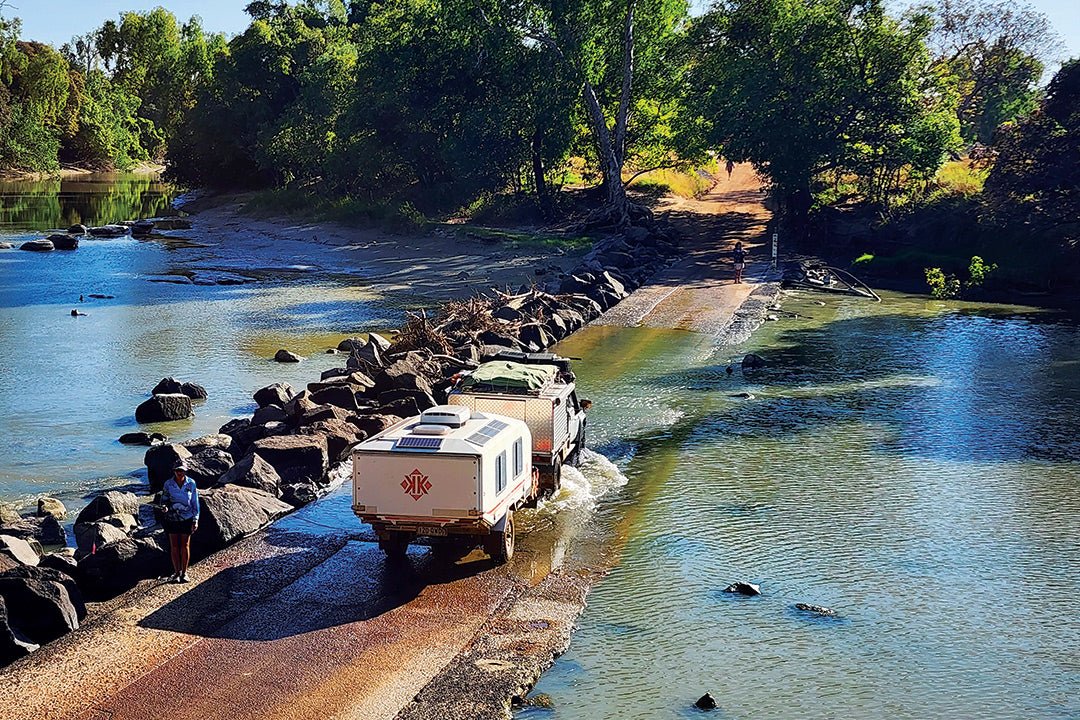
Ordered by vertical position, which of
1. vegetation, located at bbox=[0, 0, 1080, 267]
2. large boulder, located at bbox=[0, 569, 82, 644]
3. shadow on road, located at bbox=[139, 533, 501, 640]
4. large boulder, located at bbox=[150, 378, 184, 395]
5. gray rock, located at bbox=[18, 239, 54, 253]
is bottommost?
shadow on road, located at bbox=[139, 533, 501, 640]

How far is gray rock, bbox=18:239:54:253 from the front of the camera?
78.6m

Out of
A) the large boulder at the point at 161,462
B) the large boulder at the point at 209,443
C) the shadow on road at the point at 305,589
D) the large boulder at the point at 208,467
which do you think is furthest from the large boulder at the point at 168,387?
the shadow on road at the point at 305,589

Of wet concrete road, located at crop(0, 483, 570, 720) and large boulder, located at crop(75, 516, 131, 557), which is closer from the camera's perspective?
wet concrete road, located at crop(0, 483, 570, 720)

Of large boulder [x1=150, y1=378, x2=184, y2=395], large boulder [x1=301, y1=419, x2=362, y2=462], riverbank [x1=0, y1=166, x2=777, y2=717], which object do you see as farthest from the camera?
large boulder [x1=150, y1=378, x2=184, y2=395]

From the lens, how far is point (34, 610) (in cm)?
1681

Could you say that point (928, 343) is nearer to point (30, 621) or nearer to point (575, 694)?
point (575, 694)

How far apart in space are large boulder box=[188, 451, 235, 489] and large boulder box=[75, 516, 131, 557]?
397cm

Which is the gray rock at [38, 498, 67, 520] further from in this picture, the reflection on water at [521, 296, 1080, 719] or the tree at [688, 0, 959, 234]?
the tree at [688, 0, 959, 234]

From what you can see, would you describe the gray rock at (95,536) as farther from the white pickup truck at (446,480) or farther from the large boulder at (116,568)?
the white pickup truck at (446,480)

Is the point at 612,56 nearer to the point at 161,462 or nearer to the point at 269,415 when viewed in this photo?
the point at 269,415

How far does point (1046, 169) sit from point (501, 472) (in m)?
50.4

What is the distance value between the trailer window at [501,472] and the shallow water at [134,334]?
39.7 feet

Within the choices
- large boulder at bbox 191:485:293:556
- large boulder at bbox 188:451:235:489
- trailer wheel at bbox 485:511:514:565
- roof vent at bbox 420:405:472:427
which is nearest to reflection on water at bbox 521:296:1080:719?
trailer wheel at bbox 485:511:514:565

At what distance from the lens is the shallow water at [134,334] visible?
101 ft
